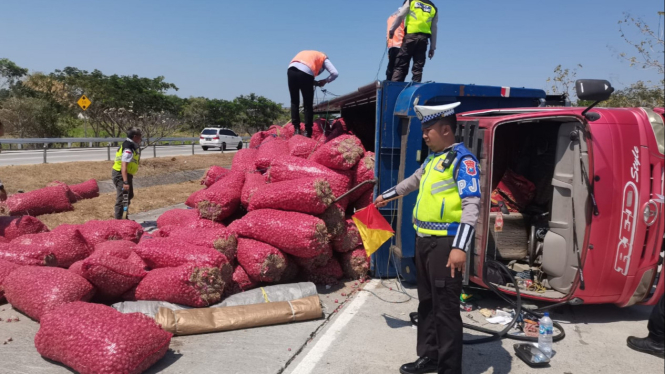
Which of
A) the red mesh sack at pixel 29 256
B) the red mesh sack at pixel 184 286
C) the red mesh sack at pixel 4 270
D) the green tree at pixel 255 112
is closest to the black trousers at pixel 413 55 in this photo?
the red mesh sack at pixel 184 286

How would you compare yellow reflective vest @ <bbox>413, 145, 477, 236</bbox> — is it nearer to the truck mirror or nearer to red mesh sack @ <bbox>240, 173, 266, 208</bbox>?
the truck mirror

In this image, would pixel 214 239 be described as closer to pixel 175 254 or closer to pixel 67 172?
pixel 175 254

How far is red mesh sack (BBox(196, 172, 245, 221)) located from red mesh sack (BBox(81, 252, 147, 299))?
1.20 meters

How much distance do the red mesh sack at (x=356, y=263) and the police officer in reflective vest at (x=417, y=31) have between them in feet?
9.95

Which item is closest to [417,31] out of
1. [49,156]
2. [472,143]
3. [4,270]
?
[472,143]

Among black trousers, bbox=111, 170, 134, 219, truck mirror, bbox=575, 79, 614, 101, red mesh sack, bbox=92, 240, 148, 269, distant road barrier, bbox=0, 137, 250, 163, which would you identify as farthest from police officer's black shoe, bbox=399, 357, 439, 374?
distant road barrier, bbox=0, 137, 250, 163

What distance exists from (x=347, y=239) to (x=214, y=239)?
1.62 metres

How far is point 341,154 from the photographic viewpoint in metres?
5.41

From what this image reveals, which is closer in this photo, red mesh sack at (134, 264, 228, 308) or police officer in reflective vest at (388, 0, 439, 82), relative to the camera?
red mesh sack at (134, 264, 228, 308)

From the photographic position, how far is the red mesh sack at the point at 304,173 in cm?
528

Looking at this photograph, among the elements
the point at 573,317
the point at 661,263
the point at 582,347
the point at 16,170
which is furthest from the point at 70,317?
the point at 16,170

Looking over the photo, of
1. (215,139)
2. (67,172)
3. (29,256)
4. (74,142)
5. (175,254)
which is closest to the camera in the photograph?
(175,254)

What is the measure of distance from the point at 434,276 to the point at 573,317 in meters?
2.26

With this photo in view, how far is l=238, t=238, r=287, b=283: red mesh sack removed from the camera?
4.71 m
